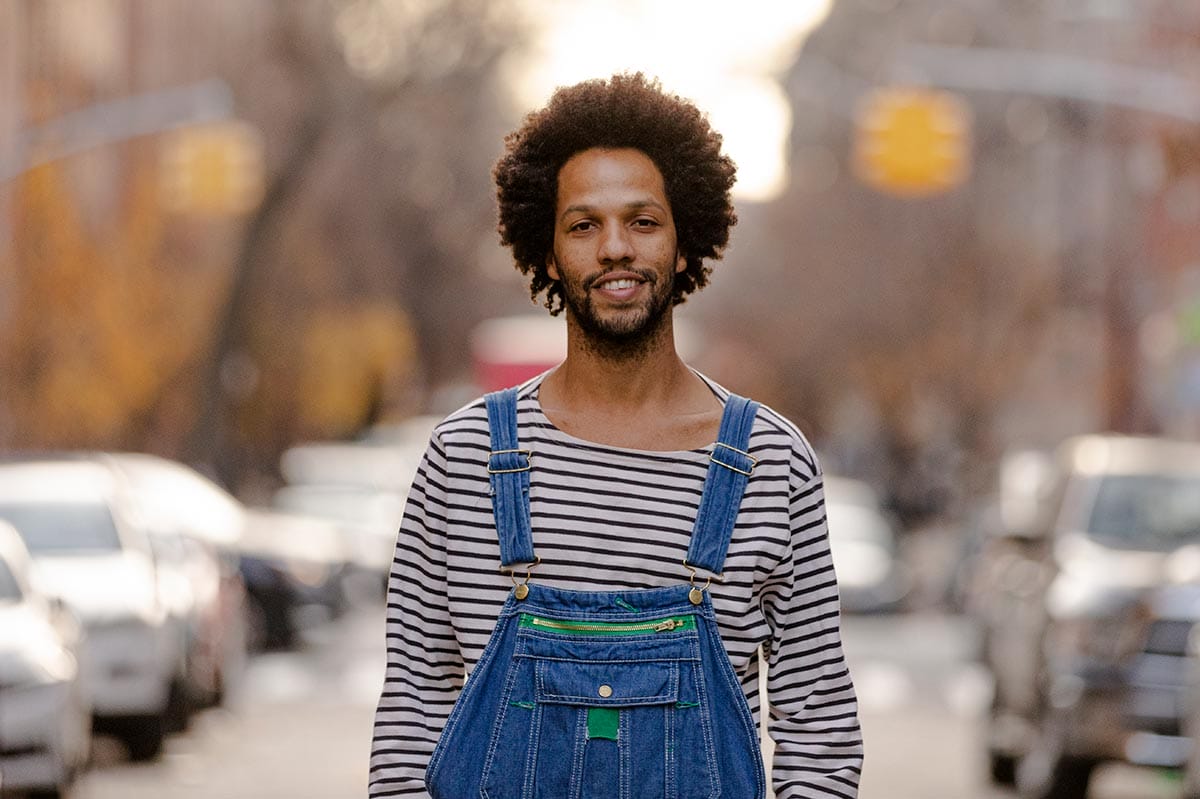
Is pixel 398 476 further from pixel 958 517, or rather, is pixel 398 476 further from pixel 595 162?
pixel 595 162

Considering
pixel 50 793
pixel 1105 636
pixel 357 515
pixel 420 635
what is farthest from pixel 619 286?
pixel 357 515

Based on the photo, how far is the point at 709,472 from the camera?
389 cm

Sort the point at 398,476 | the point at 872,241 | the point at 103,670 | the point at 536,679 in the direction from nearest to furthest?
the point at 536,679 < the point at 103,670 < the point at 398,476 < the point at 872,241

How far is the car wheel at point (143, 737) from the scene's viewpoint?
55.7 feet

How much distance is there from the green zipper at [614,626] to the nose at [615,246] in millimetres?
559

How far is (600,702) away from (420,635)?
1.12 feet

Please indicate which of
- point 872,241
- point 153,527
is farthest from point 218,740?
point 872,241

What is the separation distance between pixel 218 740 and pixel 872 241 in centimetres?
4716

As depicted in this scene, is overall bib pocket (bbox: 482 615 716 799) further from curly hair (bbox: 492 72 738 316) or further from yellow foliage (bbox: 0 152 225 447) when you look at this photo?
yellow foliage (bbox: 0 152 225 447)

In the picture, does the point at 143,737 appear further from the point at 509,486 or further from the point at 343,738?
the point at 509,486

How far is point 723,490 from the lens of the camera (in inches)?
152

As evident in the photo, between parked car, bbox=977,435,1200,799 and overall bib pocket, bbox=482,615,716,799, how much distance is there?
9.47 meters

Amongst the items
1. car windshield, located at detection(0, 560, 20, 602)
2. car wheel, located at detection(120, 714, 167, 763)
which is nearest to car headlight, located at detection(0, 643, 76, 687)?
car windshield, located at detection(0, 560, 20, 602)

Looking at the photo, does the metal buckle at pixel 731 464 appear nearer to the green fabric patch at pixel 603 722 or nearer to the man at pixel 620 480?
the man at pixel 620 480
